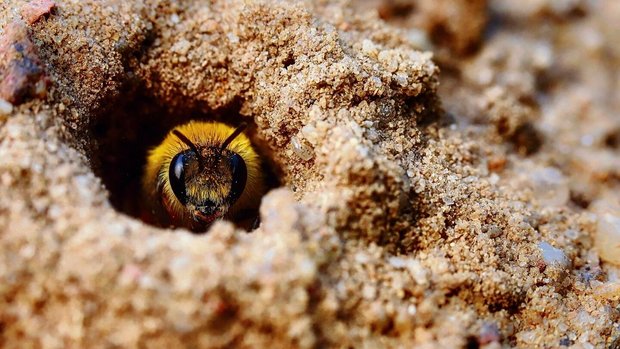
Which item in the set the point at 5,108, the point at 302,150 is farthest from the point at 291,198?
the point at 5,108

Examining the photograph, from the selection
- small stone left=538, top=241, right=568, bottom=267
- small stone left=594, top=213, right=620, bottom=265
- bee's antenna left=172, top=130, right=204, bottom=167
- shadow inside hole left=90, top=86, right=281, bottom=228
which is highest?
shadow inside hole left=90, top=86, right=281, bottom=228

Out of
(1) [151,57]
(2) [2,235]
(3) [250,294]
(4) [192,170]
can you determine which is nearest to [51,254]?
(2) [2,235]

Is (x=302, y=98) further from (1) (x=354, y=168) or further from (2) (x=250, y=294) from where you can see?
(2) (x=250, y=294)

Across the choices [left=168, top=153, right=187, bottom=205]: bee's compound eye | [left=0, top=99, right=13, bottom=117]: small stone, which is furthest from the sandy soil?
[left=168, top=153, right=187, bottom=205]: bee's compound eye

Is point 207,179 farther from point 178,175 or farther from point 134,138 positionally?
point 134,138

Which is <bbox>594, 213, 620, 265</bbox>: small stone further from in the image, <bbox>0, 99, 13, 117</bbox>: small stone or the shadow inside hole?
<bbox>0, 99, 13, 117</bbox>: small stone

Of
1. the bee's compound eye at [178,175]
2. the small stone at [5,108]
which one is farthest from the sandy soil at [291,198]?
the bee's compound eye at [178,175]

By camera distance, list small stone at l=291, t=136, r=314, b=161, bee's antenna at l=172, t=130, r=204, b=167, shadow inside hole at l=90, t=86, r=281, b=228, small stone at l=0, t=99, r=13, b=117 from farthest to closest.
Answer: shadow inside hole at l=90, t=86, r=281, b=228 → bee's antenna at l=172, t=130, r=204, b=167 → small stone at l=291, t=136, r=314, b=161 → small stone at l=0, t=99, r=13, b=117

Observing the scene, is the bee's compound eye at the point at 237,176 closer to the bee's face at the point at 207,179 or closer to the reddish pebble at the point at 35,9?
the bee's face at the point at 207,179
